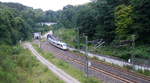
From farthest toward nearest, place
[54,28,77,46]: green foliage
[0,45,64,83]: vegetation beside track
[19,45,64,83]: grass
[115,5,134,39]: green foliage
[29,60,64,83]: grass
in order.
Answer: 1. [54,28,77,46]: green foliage
2. [115,5,134,39]: green foliage
3. [19,45,64,83]: grass
4. [29,60,64,83]: grass
5. [0,45,64,83]: vegetation beside track

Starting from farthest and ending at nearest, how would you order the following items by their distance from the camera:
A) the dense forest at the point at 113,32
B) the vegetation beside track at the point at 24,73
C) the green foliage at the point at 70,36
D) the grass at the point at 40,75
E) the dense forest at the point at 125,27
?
the green foliage at the point at 70,36
the dense forest at the point at 125,27
the dense forest at the point at 113,32
the grass at the point at 40,75
the vegetation beside track at the point at 24,73

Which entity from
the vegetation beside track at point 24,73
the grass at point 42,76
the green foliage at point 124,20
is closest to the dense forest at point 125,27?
the green foliage at point 124,20

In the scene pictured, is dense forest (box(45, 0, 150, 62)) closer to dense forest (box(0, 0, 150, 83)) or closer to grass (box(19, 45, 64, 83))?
dense forest (box(0, 0, 150, 83))

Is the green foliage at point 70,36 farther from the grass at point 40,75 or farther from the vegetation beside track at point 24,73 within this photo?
the grass at point 40,75

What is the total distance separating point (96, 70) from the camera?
3534cm

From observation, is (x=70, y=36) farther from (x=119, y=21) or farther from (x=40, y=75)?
(x=40, y=75)

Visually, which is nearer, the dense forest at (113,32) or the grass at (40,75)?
the grass at (40,75)

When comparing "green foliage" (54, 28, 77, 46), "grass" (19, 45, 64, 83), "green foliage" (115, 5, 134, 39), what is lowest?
"grass" (19, 45, 64, 83)

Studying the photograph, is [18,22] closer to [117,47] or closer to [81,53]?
[81,53]

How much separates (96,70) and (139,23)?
13.8 meters

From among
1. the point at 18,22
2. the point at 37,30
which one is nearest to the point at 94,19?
the point at 18,22

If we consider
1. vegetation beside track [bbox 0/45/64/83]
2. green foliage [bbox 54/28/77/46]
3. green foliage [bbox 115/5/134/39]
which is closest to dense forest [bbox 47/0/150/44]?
green foliage [bbox 115/5/134/39]

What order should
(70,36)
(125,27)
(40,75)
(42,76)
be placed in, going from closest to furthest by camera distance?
(42,76) < (40,75) < (125,27) < (70,36)

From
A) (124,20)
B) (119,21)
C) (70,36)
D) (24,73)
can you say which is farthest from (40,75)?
(70,36)
